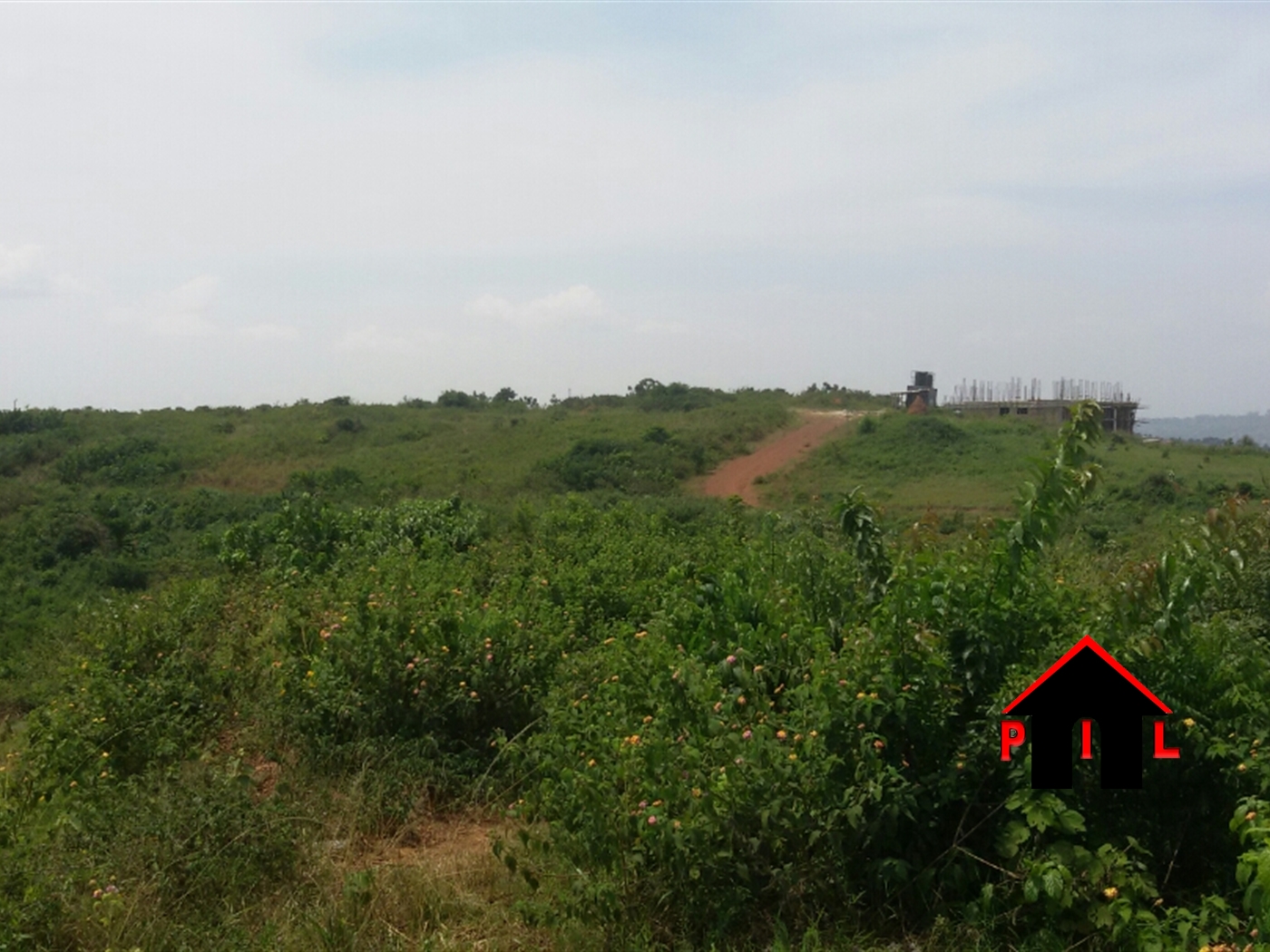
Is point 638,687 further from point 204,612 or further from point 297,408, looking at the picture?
point 297,408

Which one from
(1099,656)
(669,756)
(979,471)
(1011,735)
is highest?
(979,471)

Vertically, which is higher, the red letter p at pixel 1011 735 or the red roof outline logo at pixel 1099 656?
the red roof outline logo at pixel 1099 656

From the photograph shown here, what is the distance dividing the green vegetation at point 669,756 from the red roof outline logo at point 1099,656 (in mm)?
69

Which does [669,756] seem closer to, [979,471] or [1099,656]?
[1099,656]

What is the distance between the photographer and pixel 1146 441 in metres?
27.8

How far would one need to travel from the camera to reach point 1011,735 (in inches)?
136

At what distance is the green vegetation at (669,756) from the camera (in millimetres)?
3424

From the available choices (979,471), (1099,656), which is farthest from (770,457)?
(1099,656)

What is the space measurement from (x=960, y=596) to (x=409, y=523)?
24.7 ft

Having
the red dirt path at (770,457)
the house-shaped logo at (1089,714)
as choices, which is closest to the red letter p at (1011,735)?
the house-shaped logo at (1089,714)

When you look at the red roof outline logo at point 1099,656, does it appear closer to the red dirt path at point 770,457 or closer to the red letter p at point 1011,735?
the red letter p at point 1011,735

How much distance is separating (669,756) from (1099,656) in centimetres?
145

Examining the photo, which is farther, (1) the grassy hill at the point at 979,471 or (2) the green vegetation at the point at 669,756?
(1) the grassy hill at the point at 979,471

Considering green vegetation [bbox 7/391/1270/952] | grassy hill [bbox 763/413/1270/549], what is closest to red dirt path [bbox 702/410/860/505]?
grassy hill [bbox 763/413/1270/549]
